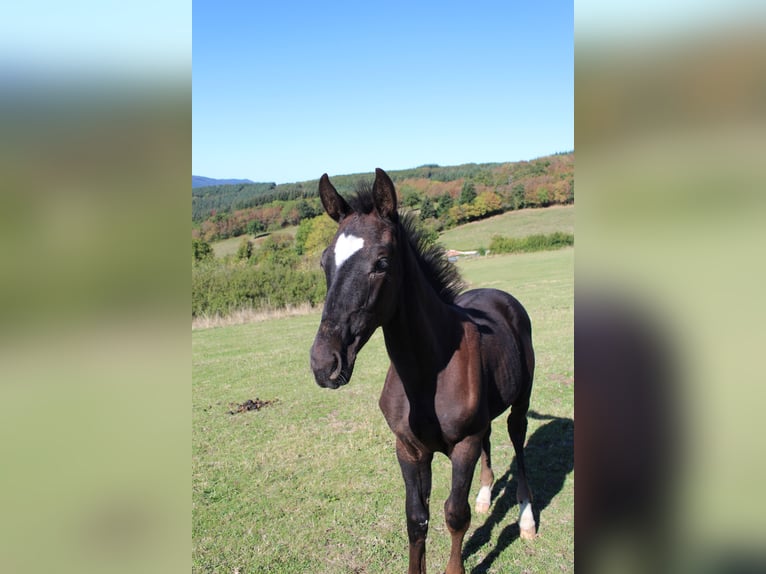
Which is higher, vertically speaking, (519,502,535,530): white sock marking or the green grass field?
the green grass field

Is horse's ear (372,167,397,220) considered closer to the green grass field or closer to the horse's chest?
the horse's chest

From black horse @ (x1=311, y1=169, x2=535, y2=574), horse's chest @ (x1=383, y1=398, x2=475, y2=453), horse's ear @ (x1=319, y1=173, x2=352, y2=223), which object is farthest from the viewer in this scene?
horse's chest @ (x1=383, y1=398, x2=475, y2=453)

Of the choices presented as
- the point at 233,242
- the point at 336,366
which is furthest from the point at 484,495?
the point at 233,242

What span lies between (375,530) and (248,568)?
1.06m

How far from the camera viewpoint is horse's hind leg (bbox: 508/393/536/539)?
165 inches

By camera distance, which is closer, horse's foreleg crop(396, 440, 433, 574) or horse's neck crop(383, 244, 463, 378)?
horse's neck crop(383, 244, 463, 378)

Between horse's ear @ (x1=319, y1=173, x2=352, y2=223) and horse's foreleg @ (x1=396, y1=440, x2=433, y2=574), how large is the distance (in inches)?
62.0

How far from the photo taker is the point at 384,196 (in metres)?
2.67

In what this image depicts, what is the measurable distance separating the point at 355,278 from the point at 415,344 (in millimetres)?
737

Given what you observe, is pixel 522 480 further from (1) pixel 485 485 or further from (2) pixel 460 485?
(2) pixel 460 485

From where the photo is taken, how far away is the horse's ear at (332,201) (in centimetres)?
265

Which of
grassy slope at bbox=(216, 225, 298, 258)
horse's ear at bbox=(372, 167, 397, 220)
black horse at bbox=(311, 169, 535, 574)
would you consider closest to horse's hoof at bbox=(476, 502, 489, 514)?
black horse at bbox=(311, 169, 535, 574)
